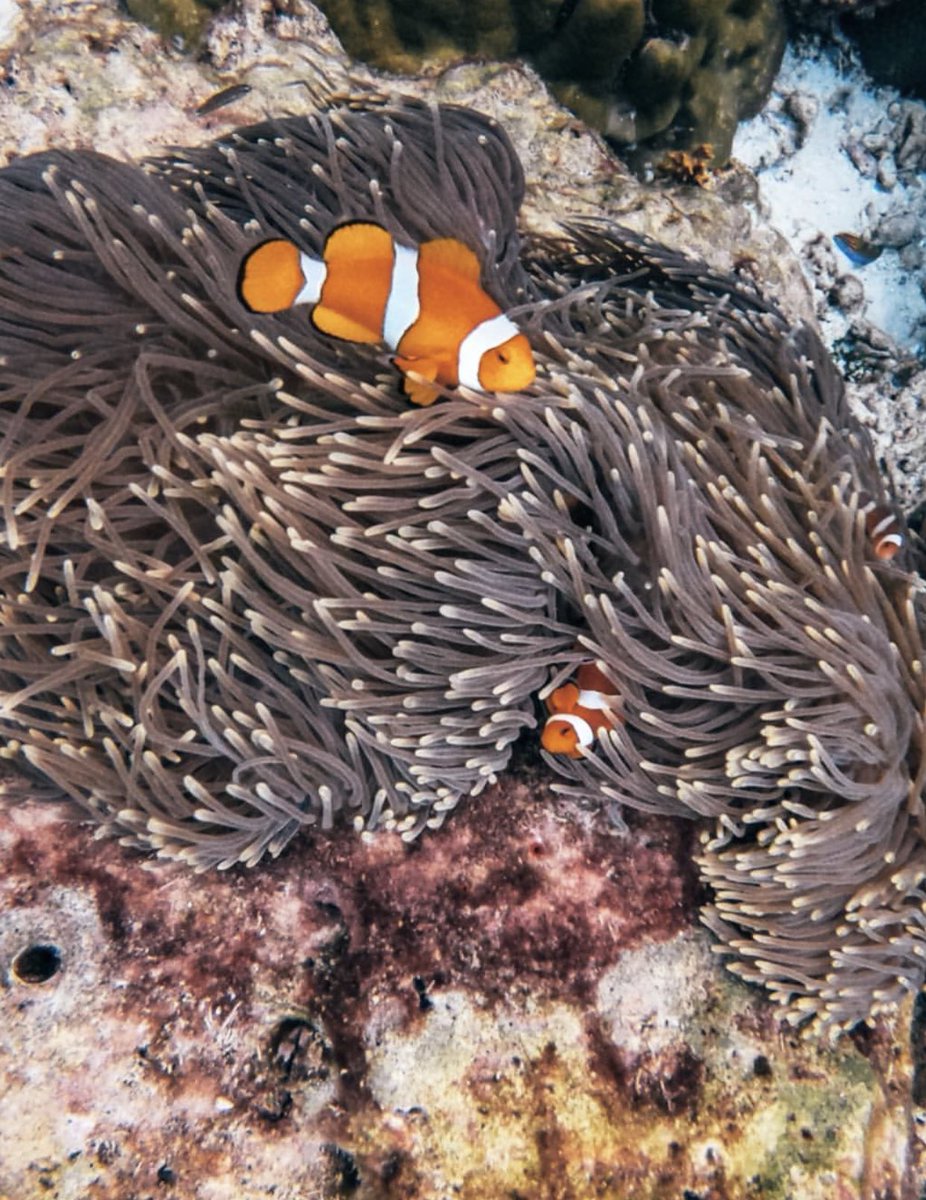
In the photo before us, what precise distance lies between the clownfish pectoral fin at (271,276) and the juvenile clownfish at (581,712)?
1.03m

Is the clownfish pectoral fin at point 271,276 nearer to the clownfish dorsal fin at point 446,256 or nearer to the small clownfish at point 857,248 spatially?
the clownfish dorsal fin at point 446,256

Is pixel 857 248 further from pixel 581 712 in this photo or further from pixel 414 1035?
pixel 414 1035

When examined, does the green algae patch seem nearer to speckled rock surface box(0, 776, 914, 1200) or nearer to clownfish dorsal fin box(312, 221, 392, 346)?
clownfish dorsal fin box(312, 221, 392, 346)

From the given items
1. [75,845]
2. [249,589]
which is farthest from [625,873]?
[75,845]

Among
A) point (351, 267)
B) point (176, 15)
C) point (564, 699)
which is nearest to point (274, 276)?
point (351, 267)

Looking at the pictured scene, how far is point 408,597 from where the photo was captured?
2012 millimetres

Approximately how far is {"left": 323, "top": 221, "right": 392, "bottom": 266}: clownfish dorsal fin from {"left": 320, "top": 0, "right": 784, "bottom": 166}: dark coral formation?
2398 millimetres

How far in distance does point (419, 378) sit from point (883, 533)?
1.27 meters

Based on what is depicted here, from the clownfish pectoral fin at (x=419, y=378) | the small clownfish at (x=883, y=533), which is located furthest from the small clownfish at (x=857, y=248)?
the clownfish pectoral fin at (x=419, y=378)

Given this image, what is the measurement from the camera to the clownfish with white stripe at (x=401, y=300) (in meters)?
1.71

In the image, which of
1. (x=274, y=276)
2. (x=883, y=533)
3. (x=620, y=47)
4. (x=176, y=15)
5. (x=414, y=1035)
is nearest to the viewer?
(x=274, y=276)

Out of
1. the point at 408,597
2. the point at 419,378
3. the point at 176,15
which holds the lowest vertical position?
the point at 408,597

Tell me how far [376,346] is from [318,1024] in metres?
1.55

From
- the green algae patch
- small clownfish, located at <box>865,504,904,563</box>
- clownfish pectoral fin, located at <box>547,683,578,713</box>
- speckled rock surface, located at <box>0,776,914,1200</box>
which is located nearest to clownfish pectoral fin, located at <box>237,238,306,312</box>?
clownfish pectoral fin, located at <box>547,683,578,713</box>
